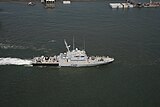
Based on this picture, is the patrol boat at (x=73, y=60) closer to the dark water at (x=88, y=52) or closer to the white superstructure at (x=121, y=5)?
the dark water at (x=88, y=52)

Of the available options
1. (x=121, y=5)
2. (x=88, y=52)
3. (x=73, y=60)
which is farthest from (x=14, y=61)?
(x=121, y=5)

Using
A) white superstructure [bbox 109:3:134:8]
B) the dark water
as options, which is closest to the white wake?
the dark water

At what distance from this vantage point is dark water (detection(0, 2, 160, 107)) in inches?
1732

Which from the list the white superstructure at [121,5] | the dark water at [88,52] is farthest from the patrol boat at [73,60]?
the white superstructure at [121,5]

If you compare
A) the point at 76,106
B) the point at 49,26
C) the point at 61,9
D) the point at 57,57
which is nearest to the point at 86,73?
the point at 57,57

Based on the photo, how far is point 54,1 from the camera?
93.5 meters

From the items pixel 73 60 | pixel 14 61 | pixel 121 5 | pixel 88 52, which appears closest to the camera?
pixel 73 60

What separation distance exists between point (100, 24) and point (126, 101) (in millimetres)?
32716

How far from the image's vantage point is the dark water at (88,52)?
1732 inches

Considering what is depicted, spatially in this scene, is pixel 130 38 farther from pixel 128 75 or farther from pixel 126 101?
pixel 126 101

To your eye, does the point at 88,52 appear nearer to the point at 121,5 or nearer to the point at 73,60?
the point at 73,60

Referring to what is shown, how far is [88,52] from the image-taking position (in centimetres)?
5784

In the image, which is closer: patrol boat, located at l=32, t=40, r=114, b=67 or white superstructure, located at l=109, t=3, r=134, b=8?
patrol boat, located at l=32, t=40, r=114, b=67

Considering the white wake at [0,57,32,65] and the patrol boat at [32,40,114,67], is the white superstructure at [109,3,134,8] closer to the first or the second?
the patrol boat at [32,40,114,67]
